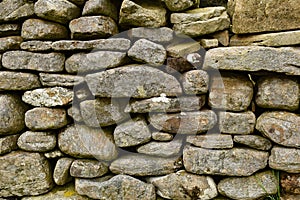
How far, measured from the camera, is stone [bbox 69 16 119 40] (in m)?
2.12

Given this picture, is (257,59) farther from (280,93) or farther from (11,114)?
(11,114)

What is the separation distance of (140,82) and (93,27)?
61cm

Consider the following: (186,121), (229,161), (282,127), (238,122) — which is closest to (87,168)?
(186,121)

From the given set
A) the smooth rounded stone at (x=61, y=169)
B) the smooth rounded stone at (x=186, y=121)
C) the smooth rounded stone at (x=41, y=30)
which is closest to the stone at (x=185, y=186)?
the smooth rounded stone at (x=186, y=121)

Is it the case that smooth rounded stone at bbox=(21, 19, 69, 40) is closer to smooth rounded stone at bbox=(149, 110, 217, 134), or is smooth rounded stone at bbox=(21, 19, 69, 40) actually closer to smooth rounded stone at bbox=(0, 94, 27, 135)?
smooth rounded stone at bbox=(0, 94, 27, 135)

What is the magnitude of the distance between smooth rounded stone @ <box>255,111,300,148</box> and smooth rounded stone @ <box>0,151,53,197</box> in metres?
1.97

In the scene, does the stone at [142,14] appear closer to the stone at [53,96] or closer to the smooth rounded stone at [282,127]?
the stone at [53,96]

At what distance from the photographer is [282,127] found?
6.50 ft

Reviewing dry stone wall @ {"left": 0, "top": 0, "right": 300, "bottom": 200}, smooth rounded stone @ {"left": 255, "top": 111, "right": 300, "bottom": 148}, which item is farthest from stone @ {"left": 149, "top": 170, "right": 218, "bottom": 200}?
smooth rounded stone @ {"left": 255, "top": 111, "right": 300, "bottom": 148}

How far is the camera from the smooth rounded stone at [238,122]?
2053 mm

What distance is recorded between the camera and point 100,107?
7.23 feet

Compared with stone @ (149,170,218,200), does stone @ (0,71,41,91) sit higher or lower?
higher

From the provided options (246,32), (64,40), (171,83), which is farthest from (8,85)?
(246,32)

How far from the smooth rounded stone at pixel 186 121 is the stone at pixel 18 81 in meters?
1.13
